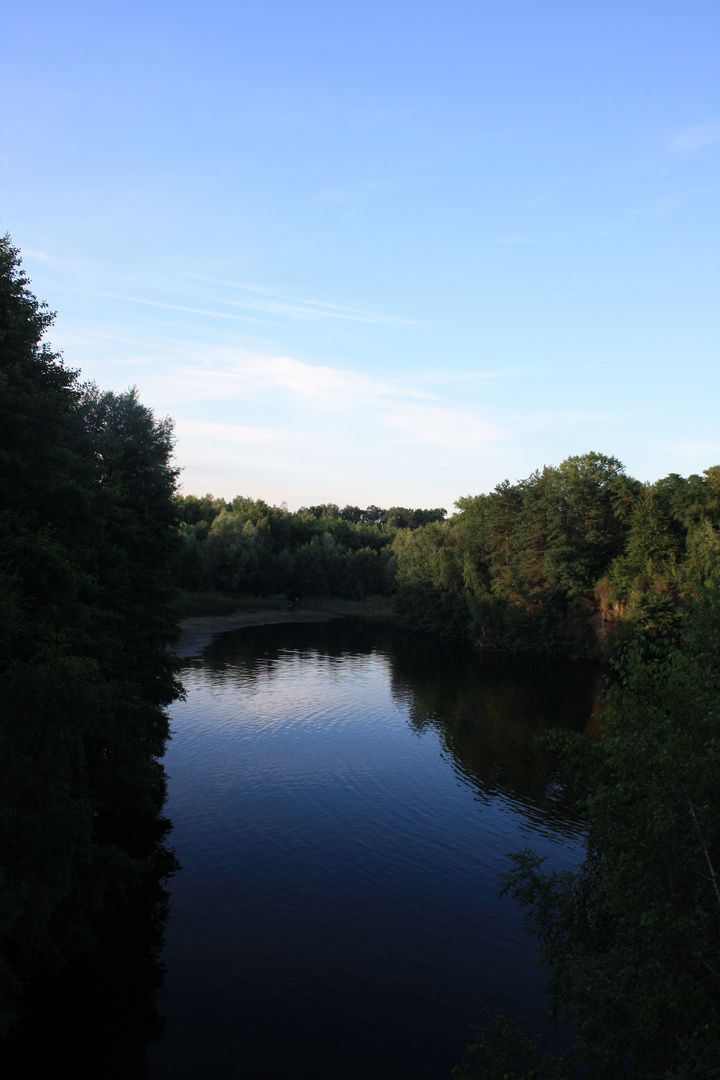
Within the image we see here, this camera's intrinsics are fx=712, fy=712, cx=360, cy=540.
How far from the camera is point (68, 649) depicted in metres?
18.7

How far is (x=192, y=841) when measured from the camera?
86.0ft

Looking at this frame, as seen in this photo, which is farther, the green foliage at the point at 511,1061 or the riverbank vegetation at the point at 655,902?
the green foliage at the point at 511,1061

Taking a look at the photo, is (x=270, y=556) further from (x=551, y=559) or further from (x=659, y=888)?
(x=659, y=888)

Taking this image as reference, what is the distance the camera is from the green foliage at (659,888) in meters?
8.31

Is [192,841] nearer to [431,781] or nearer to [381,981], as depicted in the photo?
[381,981]

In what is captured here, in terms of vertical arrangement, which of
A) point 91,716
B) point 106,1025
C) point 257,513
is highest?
point 257,513

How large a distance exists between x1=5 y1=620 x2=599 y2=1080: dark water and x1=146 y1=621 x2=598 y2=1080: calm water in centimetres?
7

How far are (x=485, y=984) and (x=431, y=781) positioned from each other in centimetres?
1626

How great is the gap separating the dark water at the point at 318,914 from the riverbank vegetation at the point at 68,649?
1772 mm

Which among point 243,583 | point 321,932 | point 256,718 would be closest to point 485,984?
point 321,932

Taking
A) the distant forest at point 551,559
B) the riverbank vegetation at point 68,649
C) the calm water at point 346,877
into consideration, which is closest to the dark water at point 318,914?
the calm water at point 346,877

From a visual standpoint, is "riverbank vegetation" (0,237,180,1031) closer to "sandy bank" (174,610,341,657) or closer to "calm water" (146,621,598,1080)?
"calm water" (146,621,598,1080)

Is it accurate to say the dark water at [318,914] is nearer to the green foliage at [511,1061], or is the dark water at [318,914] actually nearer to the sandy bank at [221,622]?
the green foliage at [511,1061]

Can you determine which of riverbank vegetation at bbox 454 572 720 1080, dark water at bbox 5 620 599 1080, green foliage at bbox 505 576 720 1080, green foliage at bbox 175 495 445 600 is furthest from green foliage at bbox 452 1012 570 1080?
green foliage at bbox 175 495 445 600
